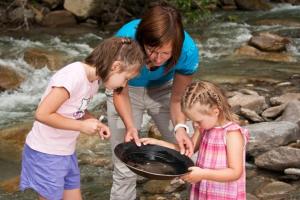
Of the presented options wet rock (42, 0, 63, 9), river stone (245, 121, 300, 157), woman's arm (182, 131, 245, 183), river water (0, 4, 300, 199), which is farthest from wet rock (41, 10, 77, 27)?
woman's arm (182, 131, 245, 183)

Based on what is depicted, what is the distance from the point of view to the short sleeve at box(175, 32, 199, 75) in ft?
8.52

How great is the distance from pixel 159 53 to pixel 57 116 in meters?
0.52

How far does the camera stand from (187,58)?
8.61ft

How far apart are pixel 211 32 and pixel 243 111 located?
4656 millimetres

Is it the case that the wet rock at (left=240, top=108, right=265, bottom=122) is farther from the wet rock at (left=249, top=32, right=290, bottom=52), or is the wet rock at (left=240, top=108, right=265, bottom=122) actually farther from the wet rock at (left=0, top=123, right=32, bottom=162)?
the wet rock at (left=249, top=32, right=290, bottom=52)

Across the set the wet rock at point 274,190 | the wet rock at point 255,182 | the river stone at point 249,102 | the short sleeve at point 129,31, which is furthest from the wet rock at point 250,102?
the short sleeve at point 129,31

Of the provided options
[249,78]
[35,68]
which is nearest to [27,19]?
[35,68]

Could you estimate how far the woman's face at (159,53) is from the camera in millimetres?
2264

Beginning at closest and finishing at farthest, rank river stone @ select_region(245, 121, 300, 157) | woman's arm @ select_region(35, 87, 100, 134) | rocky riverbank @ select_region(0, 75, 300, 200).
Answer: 1. woman's arm @ select_region(35, 87, 100, 134)
2. rocky riverbank @ select_region(0, 75, 300, 200)
3. river stone @ select_region(245, 121, 300, 157)

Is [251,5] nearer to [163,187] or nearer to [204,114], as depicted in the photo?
[163,187]

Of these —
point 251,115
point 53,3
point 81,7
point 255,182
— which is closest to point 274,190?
point 255,182

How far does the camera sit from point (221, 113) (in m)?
2.18

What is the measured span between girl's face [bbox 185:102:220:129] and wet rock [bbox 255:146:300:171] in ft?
5.02

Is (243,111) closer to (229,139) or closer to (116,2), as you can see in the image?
(229,139)
